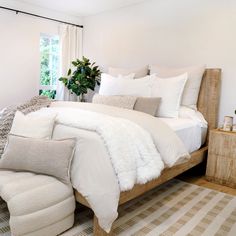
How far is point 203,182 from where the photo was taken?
2920 millimetres

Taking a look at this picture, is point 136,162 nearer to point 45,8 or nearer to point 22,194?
point 22,194

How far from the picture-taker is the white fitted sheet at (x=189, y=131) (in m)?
2.58

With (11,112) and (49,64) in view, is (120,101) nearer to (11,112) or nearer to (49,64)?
(11,112)

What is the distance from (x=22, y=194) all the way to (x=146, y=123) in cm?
114

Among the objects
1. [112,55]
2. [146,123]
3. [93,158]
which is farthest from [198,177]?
[112,55]

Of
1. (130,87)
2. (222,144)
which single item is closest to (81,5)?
(130,87)

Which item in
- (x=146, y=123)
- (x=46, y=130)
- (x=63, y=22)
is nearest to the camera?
(x=46, y=130)

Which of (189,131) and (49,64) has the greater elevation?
(49,64)

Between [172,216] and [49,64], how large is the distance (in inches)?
140

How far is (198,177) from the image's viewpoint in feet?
10.1

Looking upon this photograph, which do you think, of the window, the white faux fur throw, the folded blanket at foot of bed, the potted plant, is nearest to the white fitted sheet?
the white faux fur throw

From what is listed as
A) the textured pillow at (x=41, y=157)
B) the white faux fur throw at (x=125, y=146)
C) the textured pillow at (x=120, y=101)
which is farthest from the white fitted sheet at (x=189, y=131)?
the textured pillow at (x=41, y=157)

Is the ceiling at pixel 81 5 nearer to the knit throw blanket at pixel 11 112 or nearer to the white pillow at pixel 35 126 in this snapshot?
the knit throw blanket at pixel 11 112

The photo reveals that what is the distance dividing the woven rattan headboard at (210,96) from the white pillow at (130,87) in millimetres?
683
